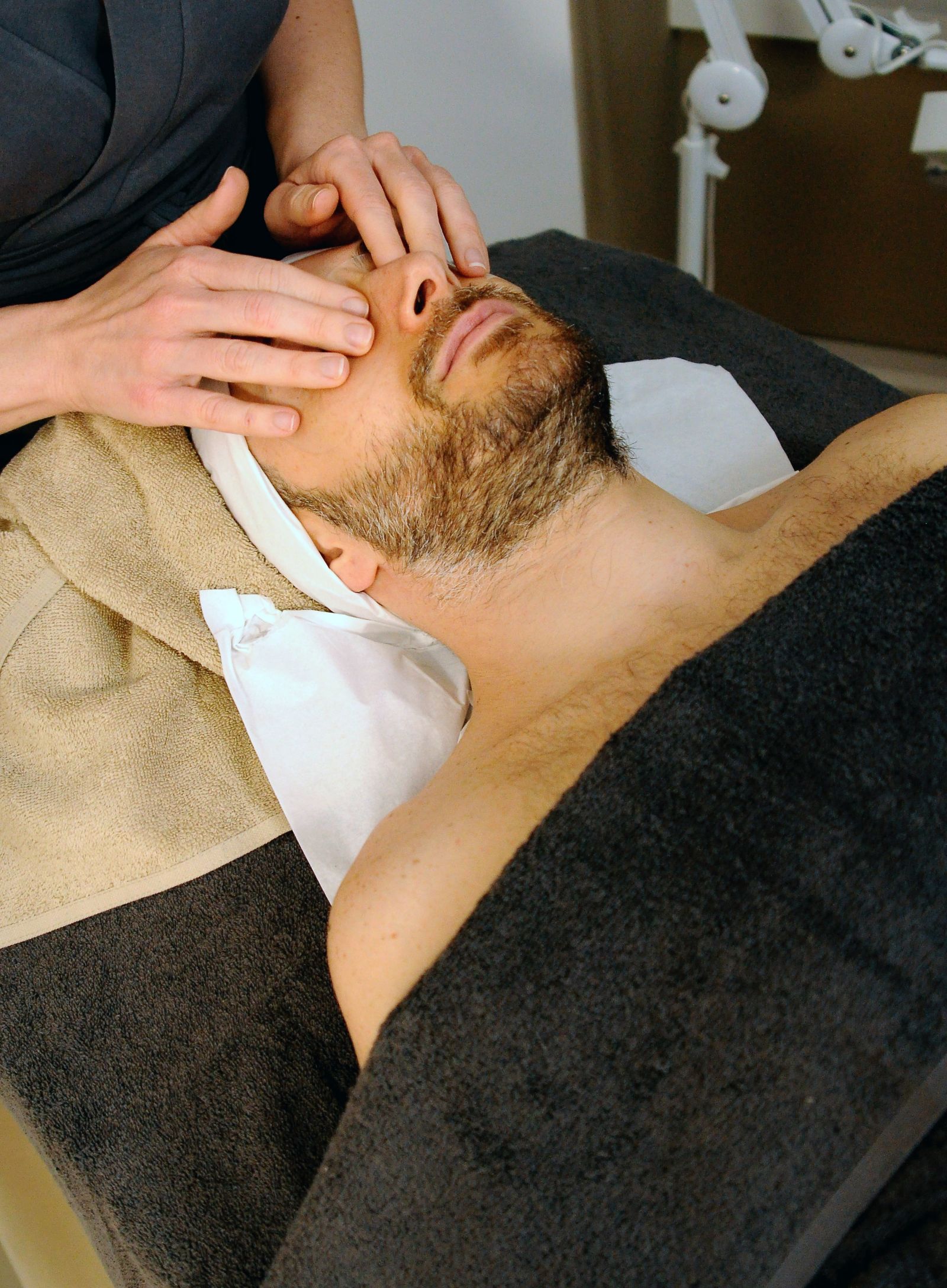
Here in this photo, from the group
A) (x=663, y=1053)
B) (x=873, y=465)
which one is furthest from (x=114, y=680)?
(x=873, y=465)

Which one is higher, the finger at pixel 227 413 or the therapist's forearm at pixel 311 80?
the therapist's forearm at pixel 311 80

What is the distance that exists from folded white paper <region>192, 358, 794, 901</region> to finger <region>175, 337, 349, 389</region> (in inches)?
6.7

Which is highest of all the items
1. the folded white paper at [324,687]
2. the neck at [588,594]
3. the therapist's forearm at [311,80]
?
the therapist's forearm at [311,80]

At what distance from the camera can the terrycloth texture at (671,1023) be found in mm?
754

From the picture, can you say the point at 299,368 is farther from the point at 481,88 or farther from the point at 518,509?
the point at 481,88

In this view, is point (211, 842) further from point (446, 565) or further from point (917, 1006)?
point (917, 1006)

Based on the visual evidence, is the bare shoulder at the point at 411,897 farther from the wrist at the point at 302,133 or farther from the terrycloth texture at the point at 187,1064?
the wrist at the point at 302,133

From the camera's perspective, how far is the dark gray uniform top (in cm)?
108

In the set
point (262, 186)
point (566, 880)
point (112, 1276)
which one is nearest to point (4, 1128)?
point (112, 1276)

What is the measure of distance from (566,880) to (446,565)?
422 millimetres

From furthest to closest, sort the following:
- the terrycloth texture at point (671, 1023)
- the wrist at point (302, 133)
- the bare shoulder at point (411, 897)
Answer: the wrist at point (302, 133) < the bare shoulder at point (411, 897) < the terrycloth texture at point (671, 1023)

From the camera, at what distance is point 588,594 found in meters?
1.11

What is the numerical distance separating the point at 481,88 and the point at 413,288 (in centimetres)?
143

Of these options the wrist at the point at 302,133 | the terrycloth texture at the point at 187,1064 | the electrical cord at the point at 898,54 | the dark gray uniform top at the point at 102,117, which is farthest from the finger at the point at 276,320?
the electrical cord at the point at 898,54
